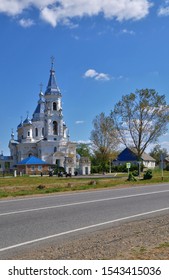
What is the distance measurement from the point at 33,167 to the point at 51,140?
410 inches

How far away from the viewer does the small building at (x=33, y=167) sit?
77000 millimetres

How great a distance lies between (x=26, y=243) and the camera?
8.20 meters

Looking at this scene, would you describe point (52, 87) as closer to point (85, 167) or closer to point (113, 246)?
point (85, 167)

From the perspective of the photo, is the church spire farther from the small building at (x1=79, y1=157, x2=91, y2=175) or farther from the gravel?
the gravel

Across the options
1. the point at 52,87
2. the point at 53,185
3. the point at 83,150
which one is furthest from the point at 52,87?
the point at 53,185

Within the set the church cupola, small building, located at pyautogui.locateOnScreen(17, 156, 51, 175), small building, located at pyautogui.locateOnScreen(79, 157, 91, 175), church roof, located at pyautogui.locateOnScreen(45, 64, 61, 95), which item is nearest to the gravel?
small building, located at pyautogui.locateOnScreen(17, 156, 51, 175)

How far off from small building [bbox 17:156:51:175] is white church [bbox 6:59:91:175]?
15.6 feet

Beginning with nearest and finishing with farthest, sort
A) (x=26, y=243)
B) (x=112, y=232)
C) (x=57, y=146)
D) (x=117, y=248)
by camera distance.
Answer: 1. (x=117, y=248)
2. (x=26, y=243)
3. (x=112, y=232)
4. (x=57, y=146)

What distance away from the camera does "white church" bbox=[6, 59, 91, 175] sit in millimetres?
83562

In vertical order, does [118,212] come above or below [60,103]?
below
